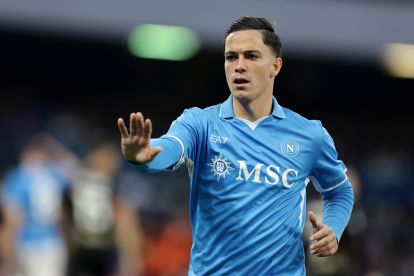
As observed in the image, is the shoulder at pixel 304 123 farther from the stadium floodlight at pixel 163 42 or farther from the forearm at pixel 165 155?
the stadium floodlight at pixel 163 42

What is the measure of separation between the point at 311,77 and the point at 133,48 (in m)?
5.01

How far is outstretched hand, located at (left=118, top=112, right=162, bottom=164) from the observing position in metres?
4.25

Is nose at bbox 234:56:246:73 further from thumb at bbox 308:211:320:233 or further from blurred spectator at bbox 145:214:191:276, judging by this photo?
blurred spectator at bbox 145:214:191:276

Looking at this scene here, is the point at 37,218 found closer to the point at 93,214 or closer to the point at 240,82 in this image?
the point at 93,214

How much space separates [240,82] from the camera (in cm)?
518

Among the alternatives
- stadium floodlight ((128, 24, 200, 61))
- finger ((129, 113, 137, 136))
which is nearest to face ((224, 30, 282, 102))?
finger ((129, 113, 137, 136))

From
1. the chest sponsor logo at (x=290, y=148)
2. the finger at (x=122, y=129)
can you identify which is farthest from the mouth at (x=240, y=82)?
the finger at (x=122, y=129)

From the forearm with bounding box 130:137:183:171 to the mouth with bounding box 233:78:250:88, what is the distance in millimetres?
567

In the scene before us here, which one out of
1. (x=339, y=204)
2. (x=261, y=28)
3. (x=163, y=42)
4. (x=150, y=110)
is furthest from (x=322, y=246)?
(x=150, y=110)

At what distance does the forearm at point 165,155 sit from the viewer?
4.52m

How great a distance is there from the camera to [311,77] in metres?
23.7

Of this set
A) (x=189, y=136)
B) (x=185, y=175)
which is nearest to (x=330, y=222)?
(x=189, y=136)

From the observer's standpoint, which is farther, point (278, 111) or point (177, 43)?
point (177, 43)

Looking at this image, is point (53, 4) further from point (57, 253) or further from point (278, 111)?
point (278, 111)
